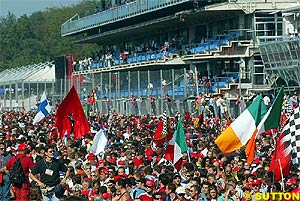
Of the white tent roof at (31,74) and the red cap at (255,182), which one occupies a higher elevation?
the white tent roof at (31,74)

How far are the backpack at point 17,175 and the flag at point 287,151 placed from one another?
4.58 meters

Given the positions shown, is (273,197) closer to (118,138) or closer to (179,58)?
(118,138)

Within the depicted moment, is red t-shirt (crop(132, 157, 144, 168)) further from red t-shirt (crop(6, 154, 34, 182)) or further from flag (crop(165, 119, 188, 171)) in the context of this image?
red t-shirt (crop(6, 154, 34, 182))

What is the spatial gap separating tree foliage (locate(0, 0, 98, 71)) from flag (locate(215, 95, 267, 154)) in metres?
110

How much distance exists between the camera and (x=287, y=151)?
1413 centimetres

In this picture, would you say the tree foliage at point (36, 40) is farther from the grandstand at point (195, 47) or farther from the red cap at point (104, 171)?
the red cap at point (104, 171)

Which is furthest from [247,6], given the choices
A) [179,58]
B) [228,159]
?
[228,159]

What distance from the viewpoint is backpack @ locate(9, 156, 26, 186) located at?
17219 mm

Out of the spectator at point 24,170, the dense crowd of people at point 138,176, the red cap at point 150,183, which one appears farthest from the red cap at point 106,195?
the spectator at point 24,170

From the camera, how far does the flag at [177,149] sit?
747 inches

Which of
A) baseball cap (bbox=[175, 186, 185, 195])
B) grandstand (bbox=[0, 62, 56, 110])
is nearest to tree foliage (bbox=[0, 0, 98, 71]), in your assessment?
grandstand (bbox=[0, 62, 56, 110])

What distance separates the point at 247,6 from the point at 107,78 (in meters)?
9.57

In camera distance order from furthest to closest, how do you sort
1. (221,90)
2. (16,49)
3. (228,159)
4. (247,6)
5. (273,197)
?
(16,49) → (247,6) → (221,90) → (228,159) → (273,197)

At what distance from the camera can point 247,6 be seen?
2319 inches
